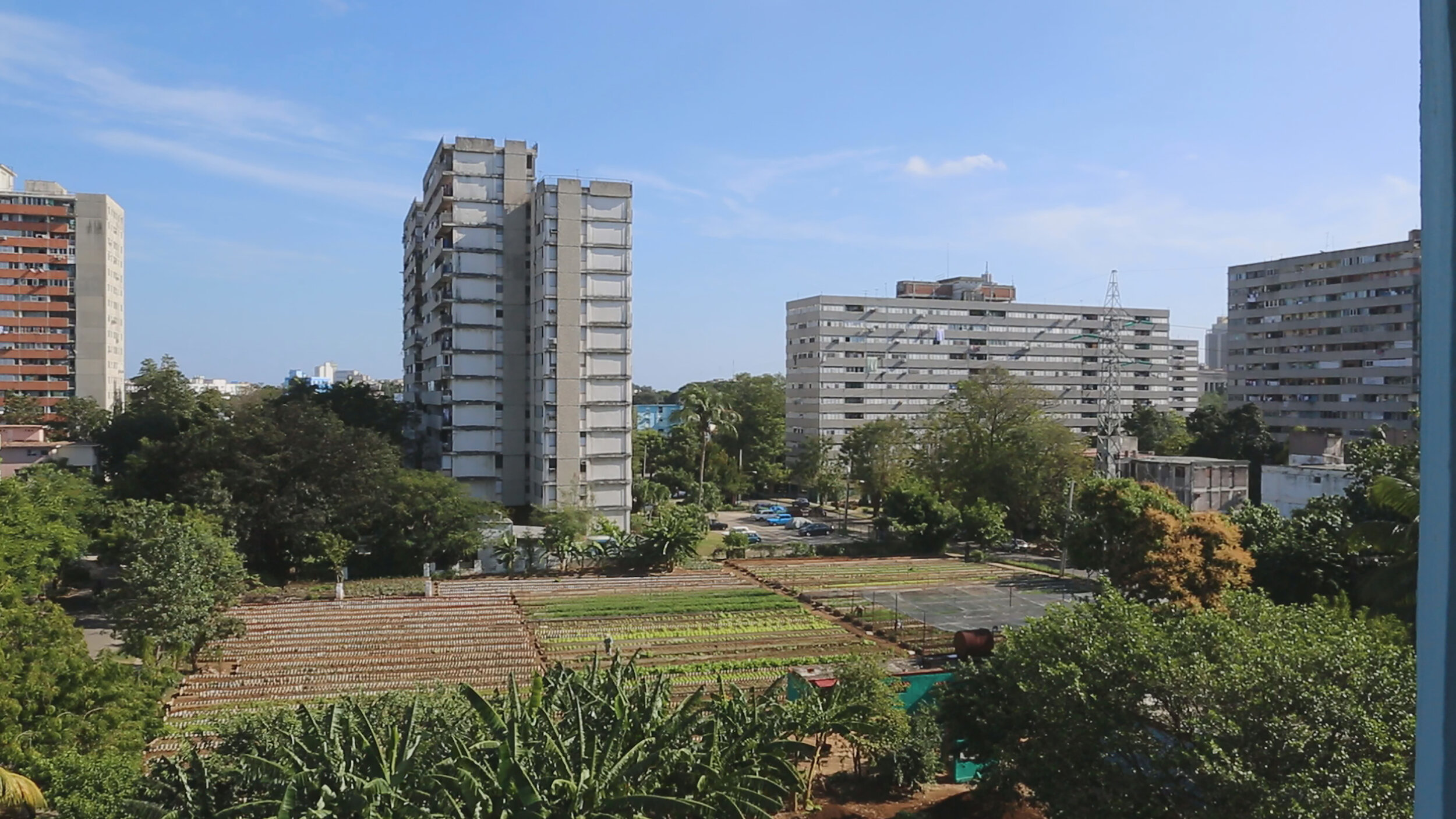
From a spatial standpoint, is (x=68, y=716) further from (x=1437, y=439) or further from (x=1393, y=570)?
(x=1393, y=570)

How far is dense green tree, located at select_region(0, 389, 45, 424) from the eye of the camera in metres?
50.7

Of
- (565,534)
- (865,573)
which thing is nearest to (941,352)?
(865,573)

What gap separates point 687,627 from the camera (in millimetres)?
23625

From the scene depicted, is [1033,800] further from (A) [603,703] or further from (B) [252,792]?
(B) [252,792]

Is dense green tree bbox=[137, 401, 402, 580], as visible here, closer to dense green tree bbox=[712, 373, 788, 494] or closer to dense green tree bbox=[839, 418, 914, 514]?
dense green tree bbox=[839, 418, 914, 514]

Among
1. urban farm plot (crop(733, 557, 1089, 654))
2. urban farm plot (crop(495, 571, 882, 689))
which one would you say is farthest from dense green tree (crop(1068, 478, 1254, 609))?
urban farm plot (crop(495, 571, 882, 689))

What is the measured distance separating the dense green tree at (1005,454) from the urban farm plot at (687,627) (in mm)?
15024

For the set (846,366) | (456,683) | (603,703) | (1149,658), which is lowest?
(456,683)

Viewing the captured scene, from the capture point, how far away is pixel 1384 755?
7.86 m

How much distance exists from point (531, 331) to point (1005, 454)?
20882 millimetres

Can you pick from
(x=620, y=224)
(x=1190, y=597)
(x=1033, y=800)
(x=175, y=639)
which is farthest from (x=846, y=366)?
(x=1033, y=800)

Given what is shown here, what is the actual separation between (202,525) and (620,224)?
20588mm

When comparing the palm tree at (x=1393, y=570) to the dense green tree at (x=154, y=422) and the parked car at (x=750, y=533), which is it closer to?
the parked car at (x=750, y=533)

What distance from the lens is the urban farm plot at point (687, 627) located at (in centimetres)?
2009
